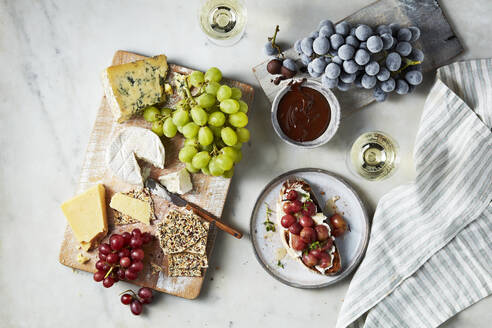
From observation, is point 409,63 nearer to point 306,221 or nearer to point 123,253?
point 306,221

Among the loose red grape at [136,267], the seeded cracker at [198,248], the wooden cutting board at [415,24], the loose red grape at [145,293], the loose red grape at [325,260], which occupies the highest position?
the wooden cutting board at [415,24]

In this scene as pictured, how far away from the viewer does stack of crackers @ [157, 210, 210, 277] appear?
57.9 inches

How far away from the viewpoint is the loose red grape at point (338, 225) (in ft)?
4.85

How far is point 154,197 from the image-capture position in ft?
5.01

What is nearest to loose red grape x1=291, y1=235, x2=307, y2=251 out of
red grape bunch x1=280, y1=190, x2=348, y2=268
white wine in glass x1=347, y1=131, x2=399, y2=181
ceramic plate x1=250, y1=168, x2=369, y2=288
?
red grape bunch x1=280, y1=190, x2=348, y2=268

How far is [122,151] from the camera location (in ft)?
4.90

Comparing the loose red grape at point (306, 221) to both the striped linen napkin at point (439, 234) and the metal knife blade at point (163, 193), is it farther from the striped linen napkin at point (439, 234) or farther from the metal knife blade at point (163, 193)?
the metal knife blade at point (163, 193)

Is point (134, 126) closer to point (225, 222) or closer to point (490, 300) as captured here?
point (225, 222)

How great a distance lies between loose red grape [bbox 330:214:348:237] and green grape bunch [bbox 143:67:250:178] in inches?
15.1

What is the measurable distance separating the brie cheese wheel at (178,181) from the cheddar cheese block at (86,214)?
23 cm

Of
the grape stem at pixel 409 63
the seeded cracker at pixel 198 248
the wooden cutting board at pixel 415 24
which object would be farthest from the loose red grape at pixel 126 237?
the grape stem at pixel 409 63

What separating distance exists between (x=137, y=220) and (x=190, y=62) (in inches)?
23.6

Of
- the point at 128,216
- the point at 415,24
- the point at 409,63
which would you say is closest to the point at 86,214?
the point at 128,216

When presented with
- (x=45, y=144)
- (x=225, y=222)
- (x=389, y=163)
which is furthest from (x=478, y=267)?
(x=45, y=144)
